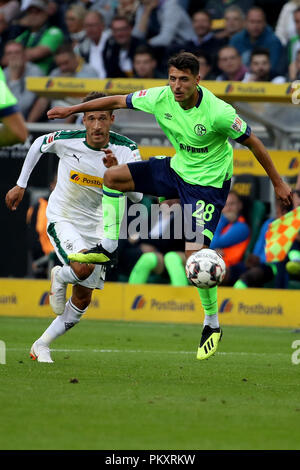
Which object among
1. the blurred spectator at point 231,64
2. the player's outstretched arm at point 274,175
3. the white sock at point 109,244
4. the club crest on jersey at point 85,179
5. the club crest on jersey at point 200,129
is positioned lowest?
the white sock at point 109,244

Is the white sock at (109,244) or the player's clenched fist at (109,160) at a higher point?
the player's clenched fist at (109,160)

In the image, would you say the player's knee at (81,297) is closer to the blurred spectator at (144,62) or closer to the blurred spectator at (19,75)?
the blurred spectator at (144,62)

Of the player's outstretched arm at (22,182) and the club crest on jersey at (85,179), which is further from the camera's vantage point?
the club crest on jersey at (85,179)

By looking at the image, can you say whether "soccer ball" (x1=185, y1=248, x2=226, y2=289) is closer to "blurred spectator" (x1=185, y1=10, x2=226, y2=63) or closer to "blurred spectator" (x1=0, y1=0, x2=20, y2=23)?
"blurred spectator" (x1=185, y1=10, x2=226, y2=63)

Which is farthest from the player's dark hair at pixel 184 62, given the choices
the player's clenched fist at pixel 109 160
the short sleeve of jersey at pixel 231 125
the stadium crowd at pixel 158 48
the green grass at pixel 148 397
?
the stadium crowd at pixel 158 48

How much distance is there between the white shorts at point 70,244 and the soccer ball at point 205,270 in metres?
1.27

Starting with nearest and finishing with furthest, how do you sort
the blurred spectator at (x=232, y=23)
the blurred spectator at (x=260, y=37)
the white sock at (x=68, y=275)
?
the white sock at (x=68, y=275) → the blurred spectator at (x=260, y=37) → the blurred spectator at (x=232, y=23)

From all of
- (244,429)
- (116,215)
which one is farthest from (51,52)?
(244,429)

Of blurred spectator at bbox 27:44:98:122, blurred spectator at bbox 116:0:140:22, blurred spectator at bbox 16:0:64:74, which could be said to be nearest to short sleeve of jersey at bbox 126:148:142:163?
blurred spectator at bbox 27:44:98:122

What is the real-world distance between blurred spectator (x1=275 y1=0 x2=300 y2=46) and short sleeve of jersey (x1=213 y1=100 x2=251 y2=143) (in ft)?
32.0

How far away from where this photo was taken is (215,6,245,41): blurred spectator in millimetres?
18609

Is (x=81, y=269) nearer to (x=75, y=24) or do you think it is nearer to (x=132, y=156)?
(x=132, y=156)

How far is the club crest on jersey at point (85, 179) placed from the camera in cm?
1013

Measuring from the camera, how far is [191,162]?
30.5 ft
